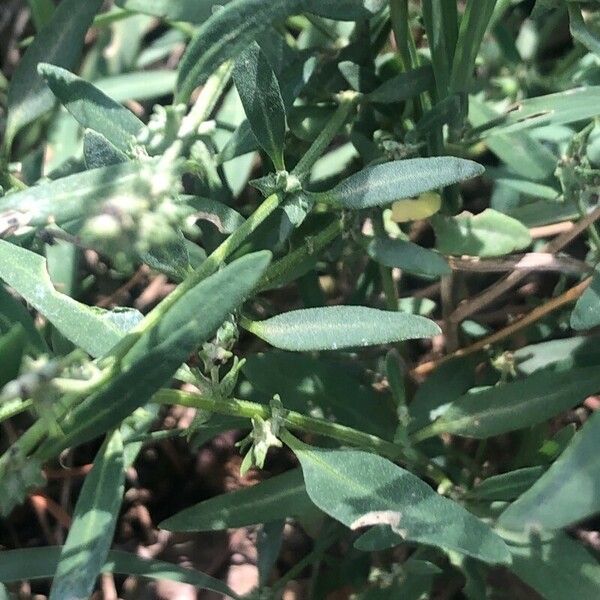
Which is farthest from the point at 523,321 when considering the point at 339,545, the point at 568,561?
the point at 339,545

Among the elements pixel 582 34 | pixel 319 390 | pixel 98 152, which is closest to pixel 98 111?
pixel 98 152

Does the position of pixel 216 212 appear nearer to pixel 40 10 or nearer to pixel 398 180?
pixel 398 180

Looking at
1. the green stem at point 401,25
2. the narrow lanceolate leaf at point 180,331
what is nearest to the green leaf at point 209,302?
the narrow lanceolate leaf at point 180,331

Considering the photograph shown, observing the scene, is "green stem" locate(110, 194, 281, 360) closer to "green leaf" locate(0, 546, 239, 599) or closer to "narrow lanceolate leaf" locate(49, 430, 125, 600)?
"narrow lanceolate leaf" locate(49, 430, 125, 600)

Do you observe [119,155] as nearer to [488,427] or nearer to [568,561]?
[488,427]

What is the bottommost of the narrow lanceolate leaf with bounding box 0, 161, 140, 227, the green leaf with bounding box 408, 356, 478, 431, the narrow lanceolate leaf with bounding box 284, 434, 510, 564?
the green leaf with bounding box 408, 356, 478, 431

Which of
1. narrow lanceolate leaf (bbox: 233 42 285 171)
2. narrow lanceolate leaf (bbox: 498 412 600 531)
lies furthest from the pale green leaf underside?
narrow lanceolate leaf (bbox: 233 42 285 171)
